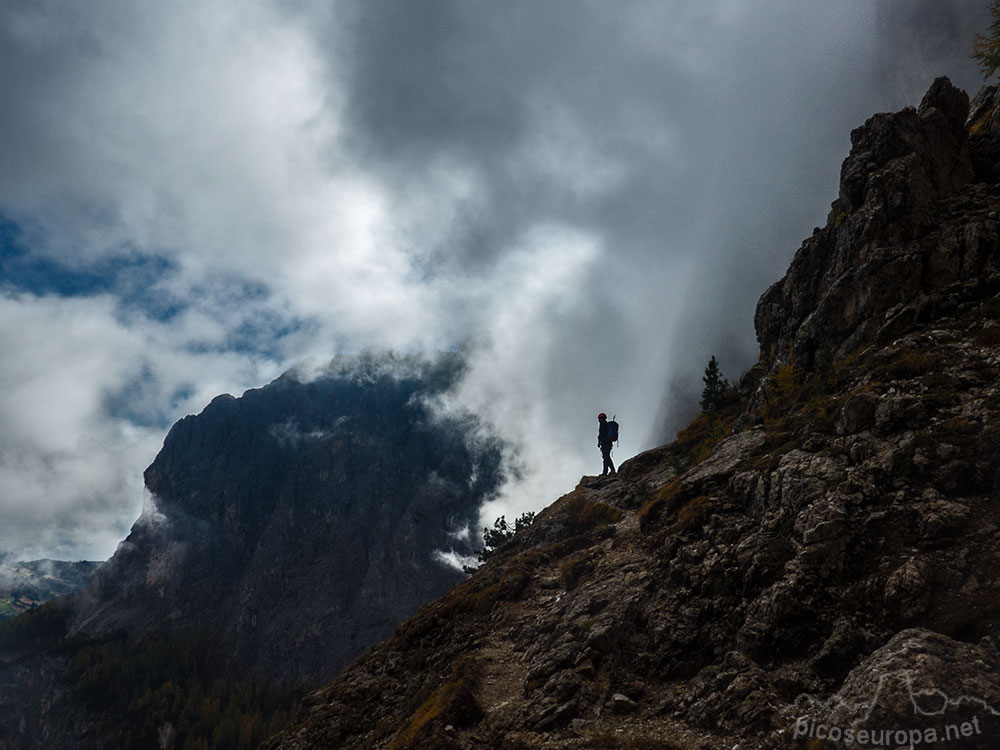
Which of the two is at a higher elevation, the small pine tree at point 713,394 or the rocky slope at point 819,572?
the small pine tree at point 713,394

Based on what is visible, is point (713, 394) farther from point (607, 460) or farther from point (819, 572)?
point (819, 572)

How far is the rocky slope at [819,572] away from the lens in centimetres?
1333

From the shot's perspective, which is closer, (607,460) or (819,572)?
(819,572)

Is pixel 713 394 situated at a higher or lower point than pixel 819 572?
higher

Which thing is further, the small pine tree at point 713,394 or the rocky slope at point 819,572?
the small pine tree at point 713,394

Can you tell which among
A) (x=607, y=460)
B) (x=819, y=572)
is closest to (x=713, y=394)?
(x=607, y=460)

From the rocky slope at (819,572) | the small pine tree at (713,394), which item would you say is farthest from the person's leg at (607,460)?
the rocky slope at (819,572)

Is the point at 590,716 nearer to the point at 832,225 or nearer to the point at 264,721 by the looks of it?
the point at 832,225

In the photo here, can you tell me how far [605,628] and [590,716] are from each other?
4.43 m

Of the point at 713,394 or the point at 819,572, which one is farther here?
the point at 713,394

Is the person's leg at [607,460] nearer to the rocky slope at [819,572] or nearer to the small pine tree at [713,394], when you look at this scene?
the small pine tree at [713,394]

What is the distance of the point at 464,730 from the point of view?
783 inches

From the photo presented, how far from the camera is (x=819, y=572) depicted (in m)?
16.6

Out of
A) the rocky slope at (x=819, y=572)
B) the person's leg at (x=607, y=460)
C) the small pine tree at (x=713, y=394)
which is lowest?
the rocky slope at (x=819, y=572)
